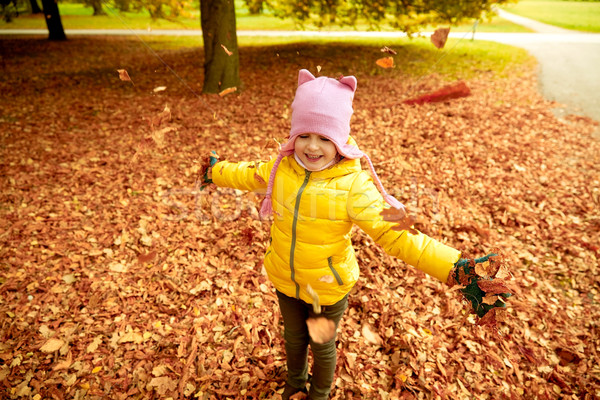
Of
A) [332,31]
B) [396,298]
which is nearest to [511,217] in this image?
[396,298]

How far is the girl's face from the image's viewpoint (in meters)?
1.85

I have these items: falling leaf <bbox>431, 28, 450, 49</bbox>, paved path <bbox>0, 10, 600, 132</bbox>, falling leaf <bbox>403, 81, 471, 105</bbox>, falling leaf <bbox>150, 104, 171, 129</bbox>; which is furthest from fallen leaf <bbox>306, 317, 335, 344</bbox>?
falling leaf <bbox>403, 81, 471, 105</bbox>

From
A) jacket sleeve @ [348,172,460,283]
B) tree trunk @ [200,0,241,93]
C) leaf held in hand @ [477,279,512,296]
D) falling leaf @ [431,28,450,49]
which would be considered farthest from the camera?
tree trunk @ [200,0,241,93]

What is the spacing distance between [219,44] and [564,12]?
72.3 feet

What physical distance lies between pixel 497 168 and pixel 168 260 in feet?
16.6

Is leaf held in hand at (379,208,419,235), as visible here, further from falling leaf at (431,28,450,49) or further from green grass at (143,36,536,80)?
green grass at (143,36,536,80)

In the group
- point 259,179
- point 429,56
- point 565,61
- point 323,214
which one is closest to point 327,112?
point 323,214

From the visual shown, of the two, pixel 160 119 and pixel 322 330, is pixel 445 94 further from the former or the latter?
pixel 322 330

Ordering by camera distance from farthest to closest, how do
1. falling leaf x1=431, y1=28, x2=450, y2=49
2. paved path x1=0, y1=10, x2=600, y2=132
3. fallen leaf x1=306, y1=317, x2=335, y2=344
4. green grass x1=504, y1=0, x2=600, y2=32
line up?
green grass x1=504, y1=0, x2=600, y2=32
paved path x1=0, y1=10, x2=600, y2=132
falling leaf x1=431, y1=28, x2=450, y2=49
fallen leaf x1=306, y1=317, x2=335, y2=344

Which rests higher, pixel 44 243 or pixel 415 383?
pixel 44 243

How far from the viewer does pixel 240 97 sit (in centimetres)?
811

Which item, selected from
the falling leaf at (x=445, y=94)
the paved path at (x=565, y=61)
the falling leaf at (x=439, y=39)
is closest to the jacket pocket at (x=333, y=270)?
the falling leaf at (x=439, y=39)

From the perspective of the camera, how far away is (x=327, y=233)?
1.96 meters

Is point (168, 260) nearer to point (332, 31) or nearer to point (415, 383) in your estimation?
point (415, 383)
